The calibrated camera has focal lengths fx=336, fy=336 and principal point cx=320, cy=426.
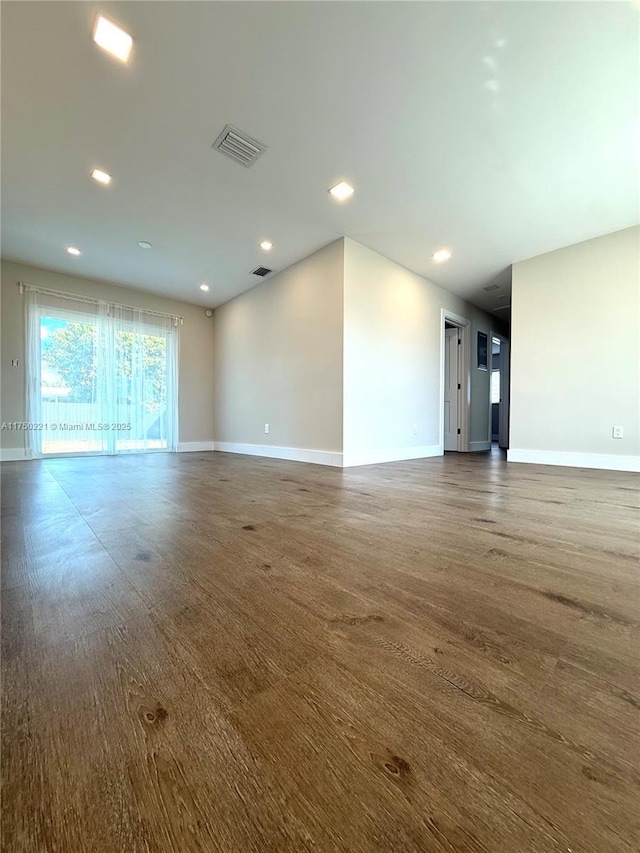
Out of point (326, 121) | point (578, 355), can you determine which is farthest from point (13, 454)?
point (578, 355)

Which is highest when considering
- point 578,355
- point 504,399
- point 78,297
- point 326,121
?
point 326,121

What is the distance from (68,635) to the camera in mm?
737

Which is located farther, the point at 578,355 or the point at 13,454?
the point at 13,454

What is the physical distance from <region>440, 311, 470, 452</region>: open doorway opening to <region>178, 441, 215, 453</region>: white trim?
13.8 ft

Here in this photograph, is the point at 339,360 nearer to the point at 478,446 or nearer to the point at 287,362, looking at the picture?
the point at 287,362

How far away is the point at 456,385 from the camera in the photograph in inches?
228

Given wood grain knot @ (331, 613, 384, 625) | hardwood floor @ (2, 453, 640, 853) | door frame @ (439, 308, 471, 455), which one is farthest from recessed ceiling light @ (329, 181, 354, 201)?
door frame @ (439, 308, 471, 455)

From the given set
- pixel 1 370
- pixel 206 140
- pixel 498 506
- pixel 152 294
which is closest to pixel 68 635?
pixel 498 506

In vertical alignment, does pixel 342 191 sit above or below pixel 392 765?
above

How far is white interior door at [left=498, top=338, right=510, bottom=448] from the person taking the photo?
675 cm

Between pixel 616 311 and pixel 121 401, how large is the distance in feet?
20.6

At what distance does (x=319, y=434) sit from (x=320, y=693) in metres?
3.33

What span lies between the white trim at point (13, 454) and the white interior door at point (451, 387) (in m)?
6.24

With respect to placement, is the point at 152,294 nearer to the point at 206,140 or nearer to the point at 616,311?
the point at 206,140
